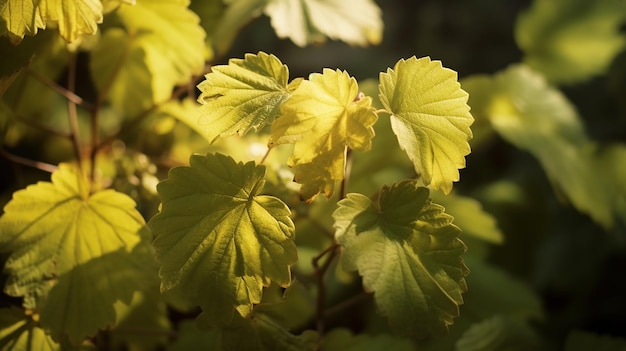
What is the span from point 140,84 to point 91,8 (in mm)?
309

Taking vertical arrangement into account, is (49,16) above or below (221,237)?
above

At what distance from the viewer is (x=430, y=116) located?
69 centimetres

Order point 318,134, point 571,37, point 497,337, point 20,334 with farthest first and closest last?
1. point 571,37
2. point 497,337
3. point 20,334
4. point 318,134

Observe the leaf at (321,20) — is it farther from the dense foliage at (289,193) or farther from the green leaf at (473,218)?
the green leaf at (473,218)

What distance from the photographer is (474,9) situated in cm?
227

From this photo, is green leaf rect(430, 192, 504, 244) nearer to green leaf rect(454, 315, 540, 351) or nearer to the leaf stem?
green leaf rect(454, 315, 540, 351)

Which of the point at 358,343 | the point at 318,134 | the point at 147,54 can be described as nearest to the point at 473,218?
the point at 358,343

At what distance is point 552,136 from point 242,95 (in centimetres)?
72

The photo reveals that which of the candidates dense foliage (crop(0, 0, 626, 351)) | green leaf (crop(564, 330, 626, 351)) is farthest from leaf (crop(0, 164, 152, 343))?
green leaf (crop(564, 330, 626, 351))

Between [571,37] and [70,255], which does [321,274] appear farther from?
[571,37]

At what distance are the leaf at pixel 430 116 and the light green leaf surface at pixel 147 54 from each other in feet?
1.09

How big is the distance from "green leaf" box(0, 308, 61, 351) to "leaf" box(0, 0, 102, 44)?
33 centimetres

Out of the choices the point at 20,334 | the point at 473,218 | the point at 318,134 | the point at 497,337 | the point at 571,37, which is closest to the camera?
the point at 318,134

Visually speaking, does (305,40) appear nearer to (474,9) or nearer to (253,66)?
(253,66)
